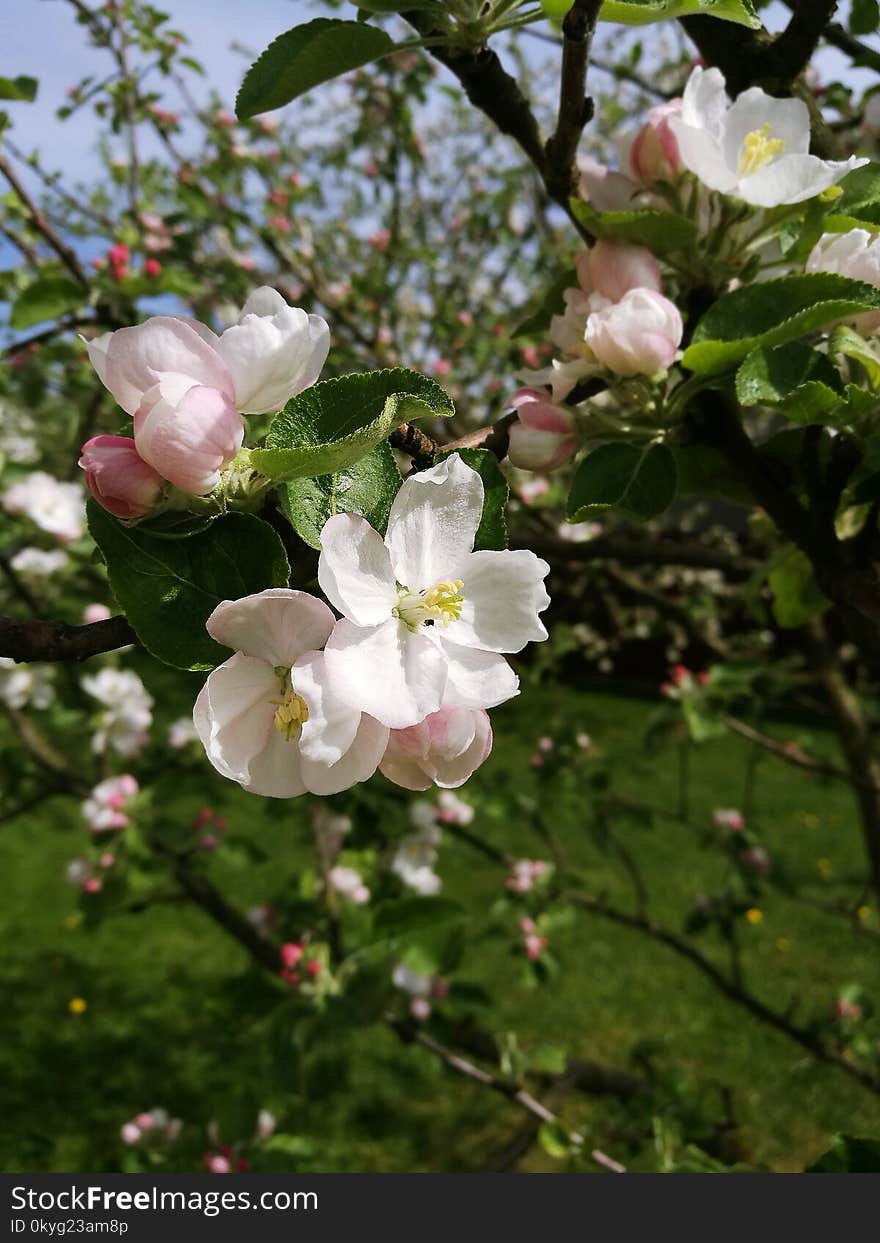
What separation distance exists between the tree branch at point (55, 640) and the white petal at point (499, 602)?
196mm

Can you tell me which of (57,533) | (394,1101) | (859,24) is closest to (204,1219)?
(57,533)

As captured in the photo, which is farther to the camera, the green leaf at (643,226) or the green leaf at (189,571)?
the green leaf at (643,226)

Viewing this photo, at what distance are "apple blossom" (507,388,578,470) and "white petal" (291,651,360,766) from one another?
0.95ft

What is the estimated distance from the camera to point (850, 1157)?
84 cm

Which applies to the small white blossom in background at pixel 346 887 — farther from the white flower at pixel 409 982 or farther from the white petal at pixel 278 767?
the white petal at pixel 278 767

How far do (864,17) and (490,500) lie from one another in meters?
1.20

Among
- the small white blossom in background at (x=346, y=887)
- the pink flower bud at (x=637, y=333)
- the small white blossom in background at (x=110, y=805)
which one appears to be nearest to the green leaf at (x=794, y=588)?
the pink flower bud at (x=637, y=333)

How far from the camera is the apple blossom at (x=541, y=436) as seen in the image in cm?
73

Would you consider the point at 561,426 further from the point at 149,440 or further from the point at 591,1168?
the point at 591,1168

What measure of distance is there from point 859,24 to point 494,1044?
2168 millimetres

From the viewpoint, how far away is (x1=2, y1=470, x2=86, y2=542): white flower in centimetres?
232

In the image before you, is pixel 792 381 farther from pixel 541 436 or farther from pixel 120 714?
pixel 120 714

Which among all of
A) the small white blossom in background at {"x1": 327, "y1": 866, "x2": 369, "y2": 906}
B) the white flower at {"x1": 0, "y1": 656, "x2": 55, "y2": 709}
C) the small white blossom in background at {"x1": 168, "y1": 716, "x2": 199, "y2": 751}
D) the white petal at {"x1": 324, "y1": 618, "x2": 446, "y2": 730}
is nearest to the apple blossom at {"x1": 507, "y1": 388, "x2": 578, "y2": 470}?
the white petal at {"x1": 324, "y1": 618, "x2": 446, "y2": 730}

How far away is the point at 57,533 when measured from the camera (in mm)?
2305
